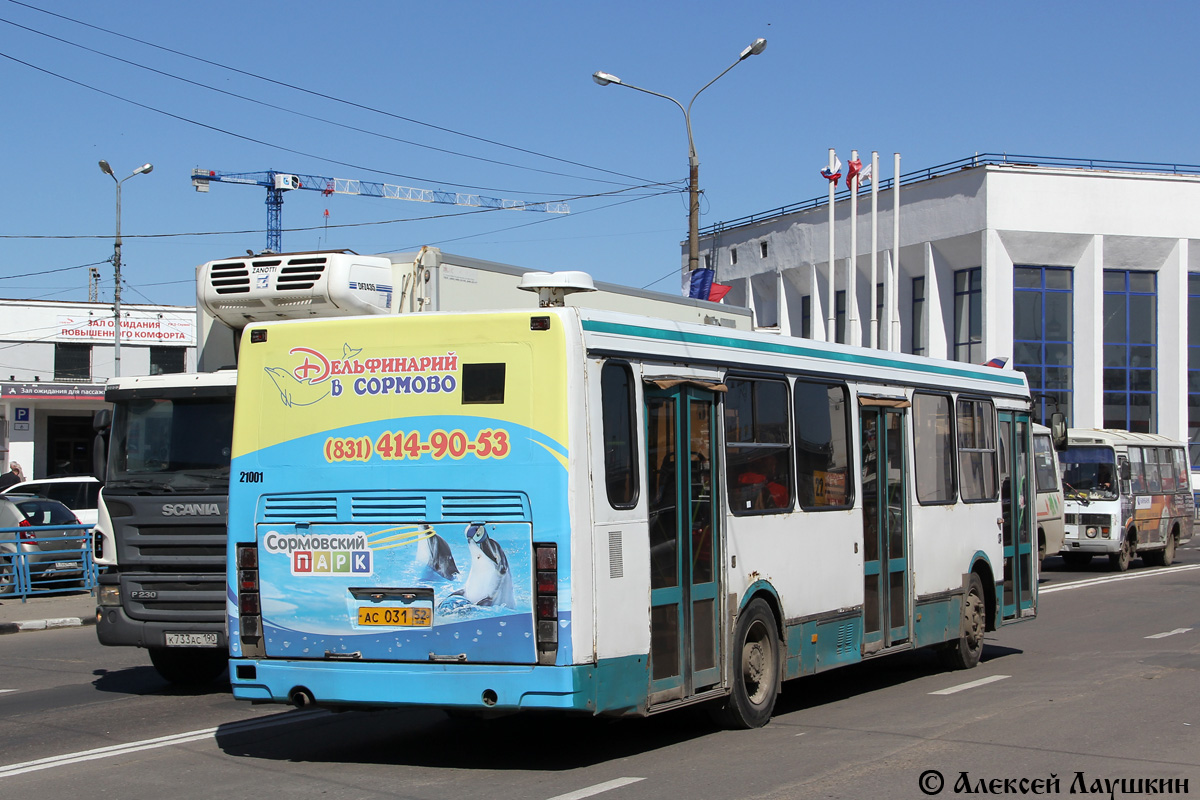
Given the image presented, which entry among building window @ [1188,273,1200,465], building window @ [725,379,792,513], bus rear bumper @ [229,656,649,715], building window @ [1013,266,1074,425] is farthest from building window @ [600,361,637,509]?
building window @ [1188,273,1200,465]

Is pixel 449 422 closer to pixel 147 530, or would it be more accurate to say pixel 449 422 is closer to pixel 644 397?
pixel 644 397

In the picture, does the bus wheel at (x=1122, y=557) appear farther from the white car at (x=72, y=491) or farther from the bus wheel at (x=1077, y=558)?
the white car at (x=72, y=491)

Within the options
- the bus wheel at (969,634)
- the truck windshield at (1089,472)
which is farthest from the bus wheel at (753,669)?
the truck windshield at (1089,472)

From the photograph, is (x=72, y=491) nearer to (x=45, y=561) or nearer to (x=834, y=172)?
(x=45, y=561)

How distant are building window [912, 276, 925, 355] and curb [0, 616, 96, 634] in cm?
3695

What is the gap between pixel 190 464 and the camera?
11.1 metres

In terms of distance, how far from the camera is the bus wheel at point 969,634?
12.2 meters

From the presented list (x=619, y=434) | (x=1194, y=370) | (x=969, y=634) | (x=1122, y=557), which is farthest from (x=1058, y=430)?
(x=1194, y=370)

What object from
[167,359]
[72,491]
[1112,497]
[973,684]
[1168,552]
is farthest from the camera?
[167,359]

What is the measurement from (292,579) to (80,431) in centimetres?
4075

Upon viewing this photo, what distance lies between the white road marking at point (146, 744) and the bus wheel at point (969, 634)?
19.9 ft

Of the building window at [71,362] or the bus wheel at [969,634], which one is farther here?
the building window at [71,362]

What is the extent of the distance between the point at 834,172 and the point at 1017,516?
27897 mm

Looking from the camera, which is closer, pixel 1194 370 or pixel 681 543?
pixel 681 543
